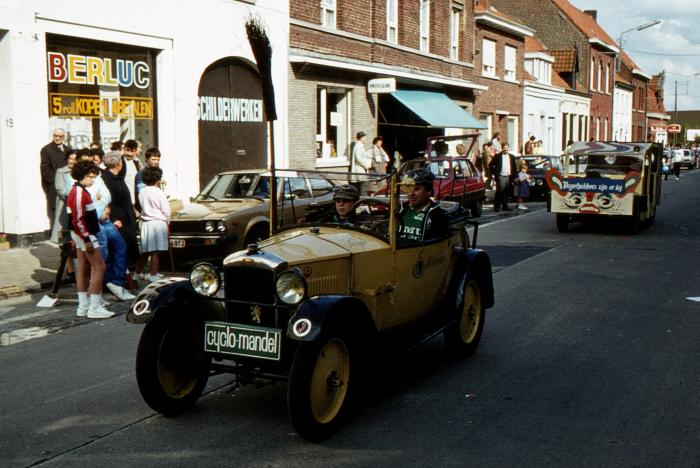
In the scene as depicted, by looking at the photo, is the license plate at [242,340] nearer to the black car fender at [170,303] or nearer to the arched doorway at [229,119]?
the black car fender at [170,303]

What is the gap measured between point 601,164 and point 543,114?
1087 inches

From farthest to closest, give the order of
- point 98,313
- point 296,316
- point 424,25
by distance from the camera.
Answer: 1. point 424,25
2. point 98,313
3. point 296,316

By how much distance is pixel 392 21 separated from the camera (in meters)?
27.3

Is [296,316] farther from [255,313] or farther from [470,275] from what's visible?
[470,275]

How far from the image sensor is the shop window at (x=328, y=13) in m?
23.3

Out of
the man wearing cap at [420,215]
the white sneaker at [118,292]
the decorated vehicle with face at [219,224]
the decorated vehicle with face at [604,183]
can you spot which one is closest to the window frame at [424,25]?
the decorated vehicle with face at [604,183]

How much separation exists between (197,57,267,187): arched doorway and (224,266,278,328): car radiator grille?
13.9m

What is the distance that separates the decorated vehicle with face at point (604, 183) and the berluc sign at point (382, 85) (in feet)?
26.3

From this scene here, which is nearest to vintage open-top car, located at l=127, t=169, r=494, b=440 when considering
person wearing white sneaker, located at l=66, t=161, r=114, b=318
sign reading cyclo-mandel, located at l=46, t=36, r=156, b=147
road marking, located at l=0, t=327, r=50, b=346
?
road marking, located at l=0, t=327, r=50, b=346

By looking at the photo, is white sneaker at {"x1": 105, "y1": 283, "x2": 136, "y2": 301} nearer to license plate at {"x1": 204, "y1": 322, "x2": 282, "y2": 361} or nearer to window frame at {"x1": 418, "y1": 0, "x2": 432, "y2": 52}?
license plate at {"x1": 204, "y1": 322, "x2": 282, "y2": 361}

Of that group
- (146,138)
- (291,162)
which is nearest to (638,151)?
(291,162)

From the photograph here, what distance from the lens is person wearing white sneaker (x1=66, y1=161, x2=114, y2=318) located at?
858 centimetres

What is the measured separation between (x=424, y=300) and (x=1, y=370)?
3423mm

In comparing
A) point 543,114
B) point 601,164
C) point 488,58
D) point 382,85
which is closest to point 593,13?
point 543,114
